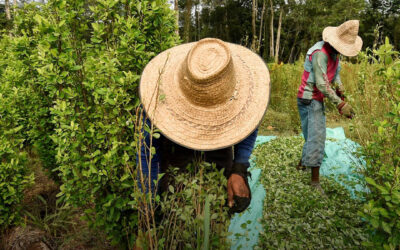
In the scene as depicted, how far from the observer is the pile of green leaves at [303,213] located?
2477 mm

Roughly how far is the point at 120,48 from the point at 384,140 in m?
1.71

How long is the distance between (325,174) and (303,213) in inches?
57.9

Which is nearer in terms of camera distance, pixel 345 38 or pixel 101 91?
pixel 101 91

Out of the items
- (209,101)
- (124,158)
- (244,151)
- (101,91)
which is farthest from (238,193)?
(101,91)

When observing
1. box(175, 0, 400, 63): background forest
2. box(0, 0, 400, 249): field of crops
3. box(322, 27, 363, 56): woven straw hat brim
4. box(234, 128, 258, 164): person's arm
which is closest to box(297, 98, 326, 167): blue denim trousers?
box(0, 0, 400, 249): field of crops

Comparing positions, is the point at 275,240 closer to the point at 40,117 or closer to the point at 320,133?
the point at 320,133

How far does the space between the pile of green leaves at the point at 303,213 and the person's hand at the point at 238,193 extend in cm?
97

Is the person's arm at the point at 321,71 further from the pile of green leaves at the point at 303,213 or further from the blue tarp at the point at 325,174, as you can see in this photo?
the pile of green leaves at the point at 303,213

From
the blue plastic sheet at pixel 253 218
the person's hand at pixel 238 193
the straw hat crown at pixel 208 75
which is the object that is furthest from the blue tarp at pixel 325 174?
the straw hat crown at pixel 208 75

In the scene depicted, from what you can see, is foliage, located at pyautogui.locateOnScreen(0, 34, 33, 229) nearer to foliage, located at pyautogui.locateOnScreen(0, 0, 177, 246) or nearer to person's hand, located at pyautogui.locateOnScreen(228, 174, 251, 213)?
foliage, located at pyautogui.locateOnScreen(0, 0, 177, 246)

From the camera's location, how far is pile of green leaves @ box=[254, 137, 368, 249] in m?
2.48

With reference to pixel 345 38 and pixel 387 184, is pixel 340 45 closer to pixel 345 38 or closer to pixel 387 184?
pixel 345 38

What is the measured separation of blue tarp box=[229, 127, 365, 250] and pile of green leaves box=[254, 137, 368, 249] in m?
0.11

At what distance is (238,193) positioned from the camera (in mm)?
1575
